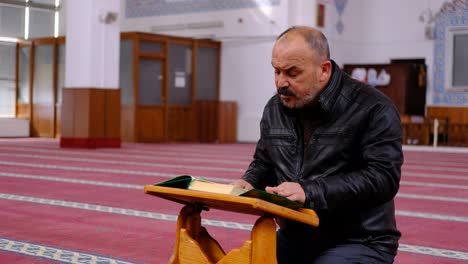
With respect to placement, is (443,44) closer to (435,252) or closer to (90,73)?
(90,73)

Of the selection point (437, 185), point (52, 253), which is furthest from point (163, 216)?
point (437, 185)

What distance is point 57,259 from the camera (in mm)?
3092

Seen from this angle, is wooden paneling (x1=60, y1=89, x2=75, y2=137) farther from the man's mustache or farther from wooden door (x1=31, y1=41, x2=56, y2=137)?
the man's mustache

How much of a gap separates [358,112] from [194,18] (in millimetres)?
13122

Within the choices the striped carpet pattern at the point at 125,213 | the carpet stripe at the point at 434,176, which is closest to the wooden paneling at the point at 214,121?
the striped carpet pattern at the point at 125,213

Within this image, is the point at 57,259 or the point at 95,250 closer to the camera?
the point at 57,259

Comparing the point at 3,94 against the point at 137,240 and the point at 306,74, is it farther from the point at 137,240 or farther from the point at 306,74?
the point at 306,74

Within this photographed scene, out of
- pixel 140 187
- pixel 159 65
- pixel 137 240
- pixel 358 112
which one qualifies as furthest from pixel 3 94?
pixel 358 112

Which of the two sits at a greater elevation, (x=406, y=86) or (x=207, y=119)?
(x=406, y=86)

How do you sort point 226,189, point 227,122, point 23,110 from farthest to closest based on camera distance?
point 23,110 → point 227,122 → point 226,189

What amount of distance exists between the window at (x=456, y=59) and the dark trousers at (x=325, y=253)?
12.4m

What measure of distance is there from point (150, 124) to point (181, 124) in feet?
2.53

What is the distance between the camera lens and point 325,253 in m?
2.05

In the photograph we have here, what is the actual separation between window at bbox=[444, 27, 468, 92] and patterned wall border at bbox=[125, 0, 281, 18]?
11.1 ft
